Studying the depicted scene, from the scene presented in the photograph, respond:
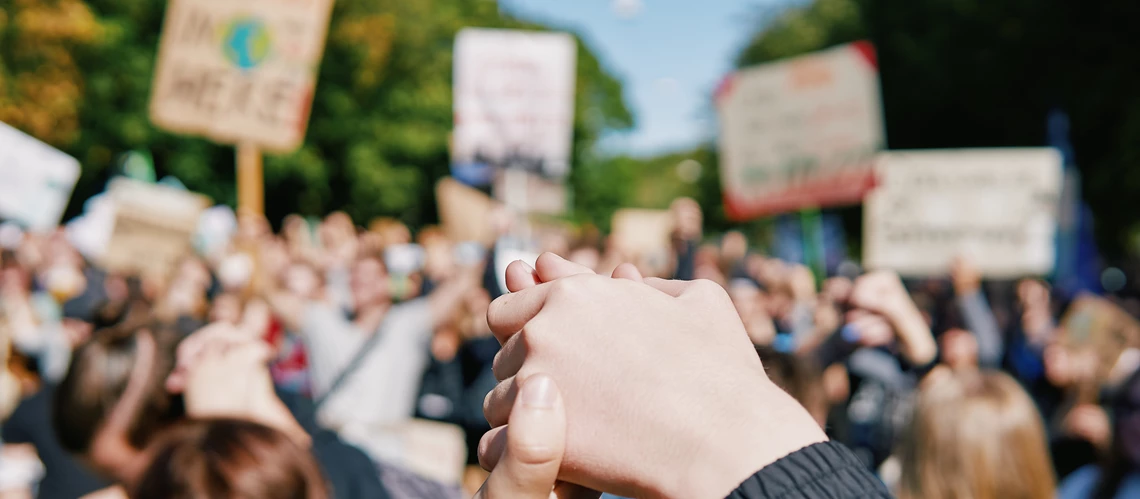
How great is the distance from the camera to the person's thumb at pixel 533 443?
2.62 feet

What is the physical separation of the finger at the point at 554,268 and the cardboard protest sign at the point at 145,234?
6.91 m

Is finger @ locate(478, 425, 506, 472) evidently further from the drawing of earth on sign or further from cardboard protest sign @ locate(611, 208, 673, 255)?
cardboard protest sign @ locate(611, 208, 673, 255)

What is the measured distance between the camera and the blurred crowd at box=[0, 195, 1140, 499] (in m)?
2.29

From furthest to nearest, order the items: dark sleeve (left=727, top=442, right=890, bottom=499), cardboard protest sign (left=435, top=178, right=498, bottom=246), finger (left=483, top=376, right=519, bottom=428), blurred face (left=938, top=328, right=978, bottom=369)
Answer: cardboard protest sign (left=435, top=178, right=498, bottom=246), blurred face (left=938, top=328, right=978, bottom=369), finger (left=483, top=376, right=519, bottom=428), dark sleeve (left=727, top=442, right=890, bottom=499)

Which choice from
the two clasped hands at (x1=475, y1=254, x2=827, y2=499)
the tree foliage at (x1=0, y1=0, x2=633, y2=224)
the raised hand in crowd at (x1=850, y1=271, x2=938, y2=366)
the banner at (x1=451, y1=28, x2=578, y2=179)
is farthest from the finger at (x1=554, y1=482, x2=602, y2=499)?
the tree foliage at (x1=0, y1=0, x2=633, y2=224)

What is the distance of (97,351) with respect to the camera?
2.63 metres

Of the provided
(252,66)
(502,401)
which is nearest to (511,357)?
(502,401)

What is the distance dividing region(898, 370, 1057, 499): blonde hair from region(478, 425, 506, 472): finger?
174cm

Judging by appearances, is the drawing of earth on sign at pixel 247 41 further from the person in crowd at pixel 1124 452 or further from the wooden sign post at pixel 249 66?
the person in crowd at pixel 1124 452

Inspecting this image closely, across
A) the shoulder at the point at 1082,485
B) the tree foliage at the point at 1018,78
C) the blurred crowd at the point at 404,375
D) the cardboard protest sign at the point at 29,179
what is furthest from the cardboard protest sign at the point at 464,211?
the tree foliage at the point at 1018,78

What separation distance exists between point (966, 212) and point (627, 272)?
6579 millimetres

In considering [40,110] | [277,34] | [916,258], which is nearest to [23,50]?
[40,110]

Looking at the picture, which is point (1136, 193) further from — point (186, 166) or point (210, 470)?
point (186, 166)

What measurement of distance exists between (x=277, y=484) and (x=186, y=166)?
21680mm
